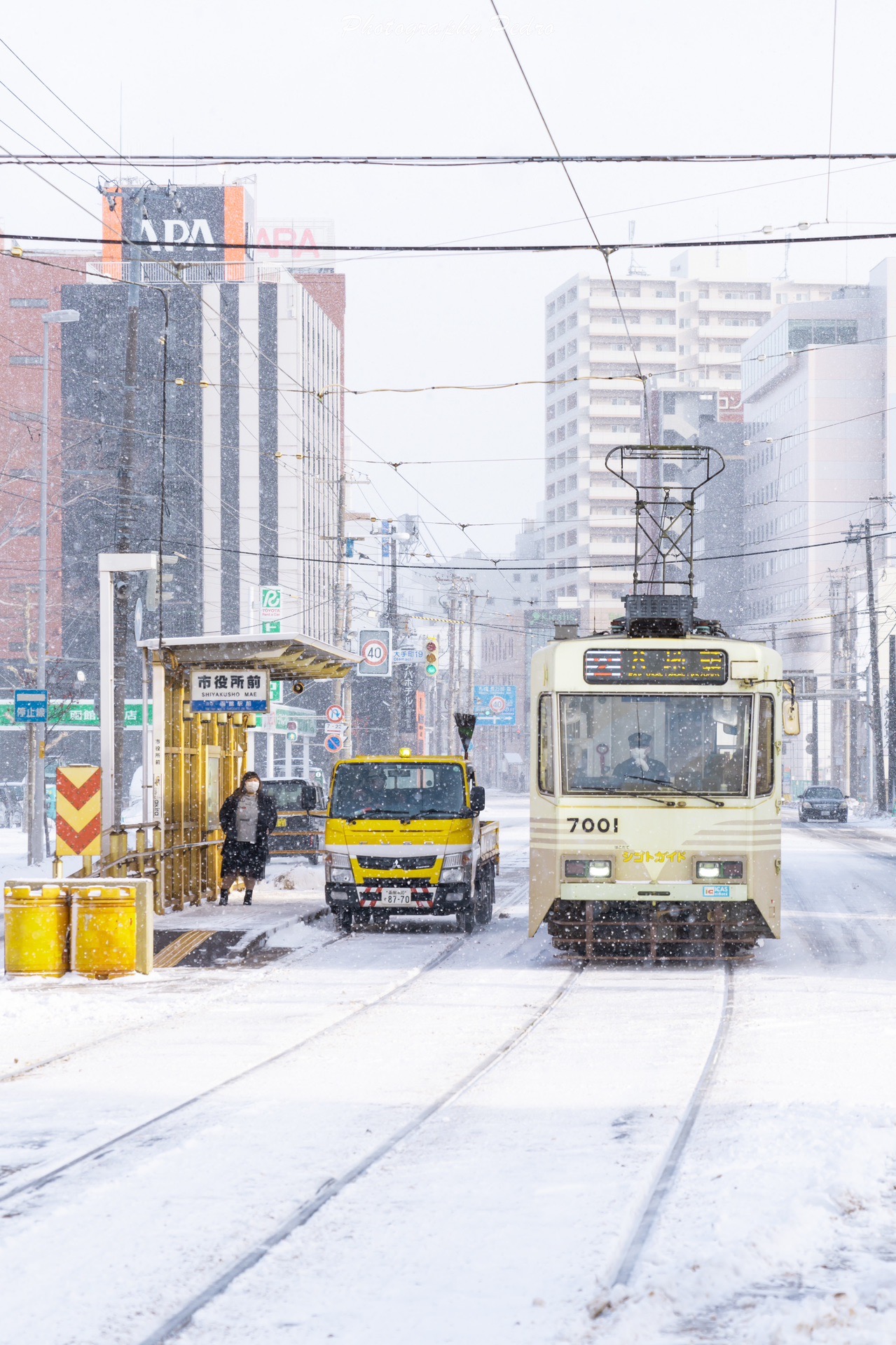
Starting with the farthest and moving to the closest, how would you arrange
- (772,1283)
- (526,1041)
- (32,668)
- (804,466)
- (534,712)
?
(804,466), (32,668), (534,712), (526,1041), (772,1283)

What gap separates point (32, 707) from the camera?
2569 centimetres

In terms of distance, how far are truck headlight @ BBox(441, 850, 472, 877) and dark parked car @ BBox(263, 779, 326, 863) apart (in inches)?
516

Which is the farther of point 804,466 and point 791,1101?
point 804,466

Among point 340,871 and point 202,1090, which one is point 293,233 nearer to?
point 340,871

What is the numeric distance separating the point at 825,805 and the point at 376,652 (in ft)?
67.1

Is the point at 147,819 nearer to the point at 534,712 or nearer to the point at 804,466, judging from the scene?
the point at 534,712

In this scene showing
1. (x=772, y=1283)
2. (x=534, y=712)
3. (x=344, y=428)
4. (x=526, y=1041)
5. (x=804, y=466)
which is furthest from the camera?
(x=804, y=466)

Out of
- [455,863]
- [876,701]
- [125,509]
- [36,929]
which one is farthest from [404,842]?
[876,701]

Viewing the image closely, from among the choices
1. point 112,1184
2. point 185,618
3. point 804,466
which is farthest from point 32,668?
point 804,466

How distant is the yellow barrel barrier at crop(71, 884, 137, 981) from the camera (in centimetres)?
1468

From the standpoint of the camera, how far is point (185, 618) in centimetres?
7519

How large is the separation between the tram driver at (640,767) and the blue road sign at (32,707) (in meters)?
12.9

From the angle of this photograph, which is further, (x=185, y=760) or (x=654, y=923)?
(x=185, y=760)

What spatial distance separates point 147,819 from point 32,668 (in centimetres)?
3162
